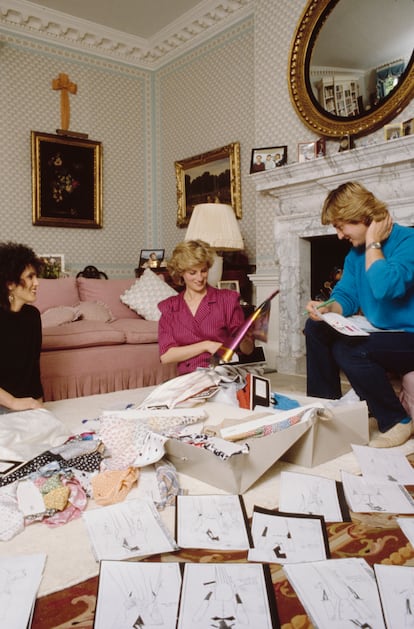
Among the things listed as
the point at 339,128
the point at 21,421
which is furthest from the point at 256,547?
the point at 339,128

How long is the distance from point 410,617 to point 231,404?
130cm

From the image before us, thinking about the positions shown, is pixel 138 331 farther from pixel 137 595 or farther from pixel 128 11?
pixel 128 11

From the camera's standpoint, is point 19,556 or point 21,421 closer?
point 19,556

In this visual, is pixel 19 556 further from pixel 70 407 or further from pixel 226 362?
pixel 70 407

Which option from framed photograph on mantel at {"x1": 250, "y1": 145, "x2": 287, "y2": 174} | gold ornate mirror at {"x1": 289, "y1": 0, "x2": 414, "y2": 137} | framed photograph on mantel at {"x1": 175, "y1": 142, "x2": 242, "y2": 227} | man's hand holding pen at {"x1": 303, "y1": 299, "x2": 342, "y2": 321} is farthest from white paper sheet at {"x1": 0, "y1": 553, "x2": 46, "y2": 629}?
framed photograph on mantel at {"x1": 175, "y1": 142, "x2": 242, "y2": 227}

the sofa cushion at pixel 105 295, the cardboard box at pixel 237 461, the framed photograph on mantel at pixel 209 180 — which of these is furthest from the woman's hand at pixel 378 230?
the framed photograph on mantel at pixel 209 180

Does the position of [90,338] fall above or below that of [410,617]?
above

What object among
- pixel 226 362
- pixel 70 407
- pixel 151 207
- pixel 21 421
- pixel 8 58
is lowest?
pixel 70 407

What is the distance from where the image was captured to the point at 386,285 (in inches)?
88.3

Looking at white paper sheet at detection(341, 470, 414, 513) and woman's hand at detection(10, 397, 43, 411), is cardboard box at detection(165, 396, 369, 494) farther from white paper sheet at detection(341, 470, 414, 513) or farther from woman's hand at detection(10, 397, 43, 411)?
woman's hand at detection(10, 397, 43, 411)

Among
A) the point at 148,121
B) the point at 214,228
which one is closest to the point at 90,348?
the point at 214,228

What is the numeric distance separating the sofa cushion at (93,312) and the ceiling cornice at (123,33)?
3.15 m

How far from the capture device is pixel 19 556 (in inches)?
53.2

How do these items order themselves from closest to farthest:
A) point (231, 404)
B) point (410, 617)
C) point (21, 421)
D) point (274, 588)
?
point (410, 617)
point (274, 588)
point (21, 421)
point (231, 404)
